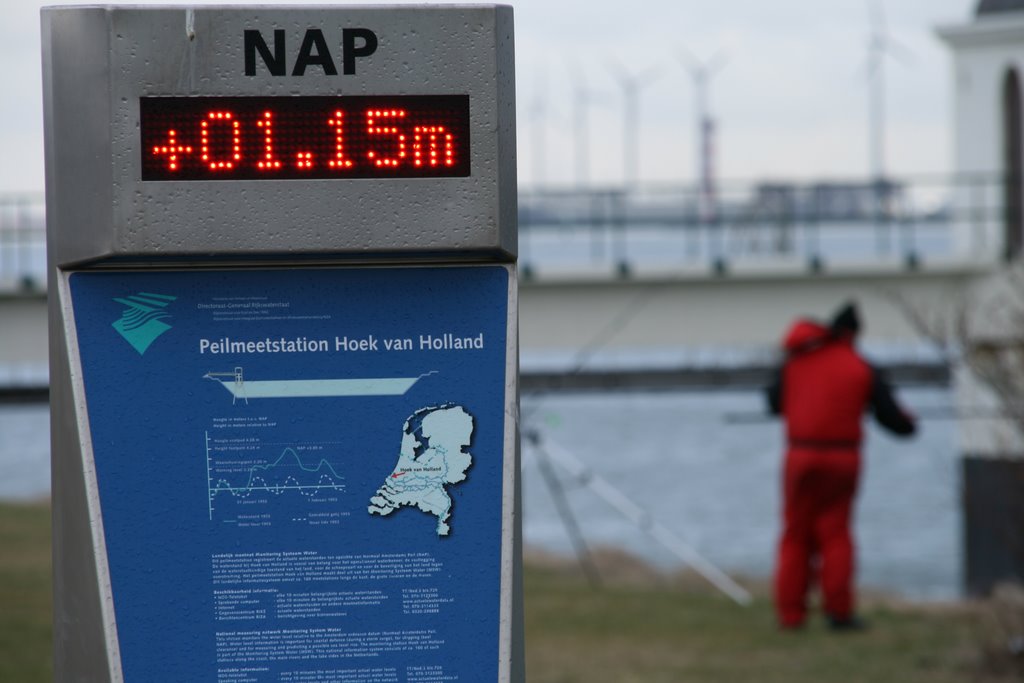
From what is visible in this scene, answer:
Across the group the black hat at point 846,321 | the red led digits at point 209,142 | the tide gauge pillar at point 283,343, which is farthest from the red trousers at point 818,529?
the red led digits at point 209,142

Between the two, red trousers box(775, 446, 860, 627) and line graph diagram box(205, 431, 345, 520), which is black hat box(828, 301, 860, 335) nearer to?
red trousers box(775, 446, 860, 627)

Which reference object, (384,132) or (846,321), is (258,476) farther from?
(846,321)

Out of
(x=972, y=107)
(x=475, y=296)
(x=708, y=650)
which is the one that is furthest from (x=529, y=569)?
(x=475, y=296)

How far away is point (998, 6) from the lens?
2028 cm

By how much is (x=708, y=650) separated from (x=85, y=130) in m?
6.70

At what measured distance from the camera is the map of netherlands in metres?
3.71

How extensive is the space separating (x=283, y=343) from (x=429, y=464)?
0.42 m

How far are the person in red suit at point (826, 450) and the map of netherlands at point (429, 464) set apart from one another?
21.4ft

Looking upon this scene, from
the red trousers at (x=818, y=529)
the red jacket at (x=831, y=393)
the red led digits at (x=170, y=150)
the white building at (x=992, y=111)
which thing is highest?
the white building at (x=992, y=111)

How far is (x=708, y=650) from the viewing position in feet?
31.3

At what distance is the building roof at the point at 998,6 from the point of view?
20.0 metres

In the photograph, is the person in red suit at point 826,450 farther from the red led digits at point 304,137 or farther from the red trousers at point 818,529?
the red led digits at point 304,137

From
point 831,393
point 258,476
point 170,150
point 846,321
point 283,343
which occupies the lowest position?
point 831,393

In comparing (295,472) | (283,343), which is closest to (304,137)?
(283,343)
